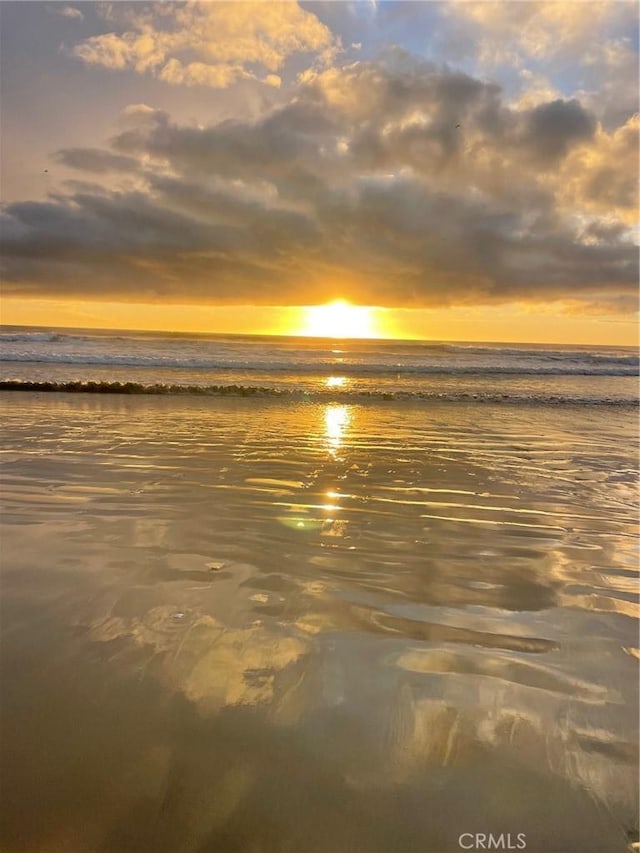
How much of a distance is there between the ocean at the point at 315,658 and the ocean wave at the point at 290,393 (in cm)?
876

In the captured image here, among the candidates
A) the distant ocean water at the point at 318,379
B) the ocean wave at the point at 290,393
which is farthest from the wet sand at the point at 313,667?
the distant ocean water at the point at 318,379

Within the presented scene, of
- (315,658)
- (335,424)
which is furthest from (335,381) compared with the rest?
(315,658)

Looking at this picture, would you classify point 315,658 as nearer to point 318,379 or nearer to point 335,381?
point 335,381

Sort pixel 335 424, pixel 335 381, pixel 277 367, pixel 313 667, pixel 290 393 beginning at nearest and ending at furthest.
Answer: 1. pixel 313 667
2. pixel 335 424
3. pixel 290 393
4. pixel 335 381
5. pixel 277 367

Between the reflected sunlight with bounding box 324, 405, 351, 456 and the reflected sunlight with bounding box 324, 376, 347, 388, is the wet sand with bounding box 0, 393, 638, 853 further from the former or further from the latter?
the reflected sunlight with bounding box 324, 376, 347, 388

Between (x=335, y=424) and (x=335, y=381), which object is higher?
(x=335, y=381)

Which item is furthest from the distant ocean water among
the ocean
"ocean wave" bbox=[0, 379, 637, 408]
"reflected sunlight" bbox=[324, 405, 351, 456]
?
the ocean

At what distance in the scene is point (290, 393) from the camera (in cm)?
1662

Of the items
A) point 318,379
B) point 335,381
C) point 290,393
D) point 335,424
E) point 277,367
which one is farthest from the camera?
point 277,367

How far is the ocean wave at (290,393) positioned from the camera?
50.9 ft

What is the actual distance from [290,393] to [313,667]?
554 inches

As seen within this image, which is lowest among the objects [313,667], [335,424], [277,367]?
[313,667]

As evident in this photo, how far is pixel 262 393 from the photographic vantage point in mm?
16219

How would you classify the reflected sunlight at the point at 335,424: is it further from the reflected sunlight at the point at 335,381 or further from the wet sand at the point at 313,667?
the reflected sunlight at the point at 335,381
